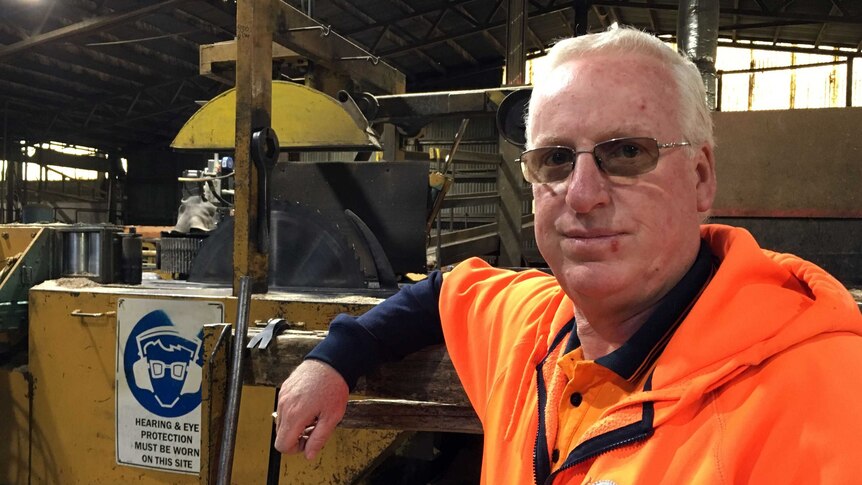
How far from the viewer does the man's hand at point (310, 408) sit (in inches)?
57.1

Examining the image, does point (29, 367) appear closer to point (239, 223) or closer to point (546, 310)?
point (239, 223)

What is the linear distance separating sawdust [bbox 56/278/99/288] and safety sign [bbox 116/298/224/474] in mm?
447

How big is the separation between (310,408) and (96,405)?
1.62 m

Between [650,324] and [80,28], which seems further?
[80,28]

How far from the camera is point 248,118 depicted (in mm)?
2359

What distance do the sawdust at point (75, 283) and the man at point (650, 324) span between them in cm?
218

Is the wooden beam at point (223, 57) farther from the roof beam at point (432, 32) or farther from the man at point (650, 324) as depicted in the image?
the roof beam at point (432, 32)

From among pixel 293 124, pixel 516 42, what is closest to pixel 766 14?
pixel 516 42

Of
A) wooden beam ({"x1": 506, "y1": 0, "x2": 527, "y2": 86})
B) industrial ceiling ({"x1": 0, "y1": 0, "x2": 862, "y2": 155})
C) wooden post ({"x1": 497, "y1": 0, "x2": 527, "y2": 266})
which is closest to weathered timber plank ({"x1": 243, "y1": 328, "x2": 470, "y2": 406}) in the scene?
wooden post ({"x1": 497, "y1": 0, "x2": 527, "y2": 266})

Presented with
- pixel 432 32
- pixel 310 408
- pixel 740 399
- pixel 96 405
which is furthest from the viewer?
pixel 432 32

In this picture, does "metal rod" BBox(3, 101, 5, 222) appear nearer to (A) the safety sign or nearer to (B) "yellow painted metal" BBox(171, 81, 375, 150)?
(B) "yellow painted metal" BBox(171, 81, 375, 150)

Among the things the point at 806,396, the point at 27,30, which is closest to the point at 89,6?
the point at 27,30

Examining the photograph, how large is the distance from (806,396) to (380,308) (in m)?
1.01

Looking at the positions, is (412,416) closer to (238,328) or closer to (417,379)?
(417,379)
